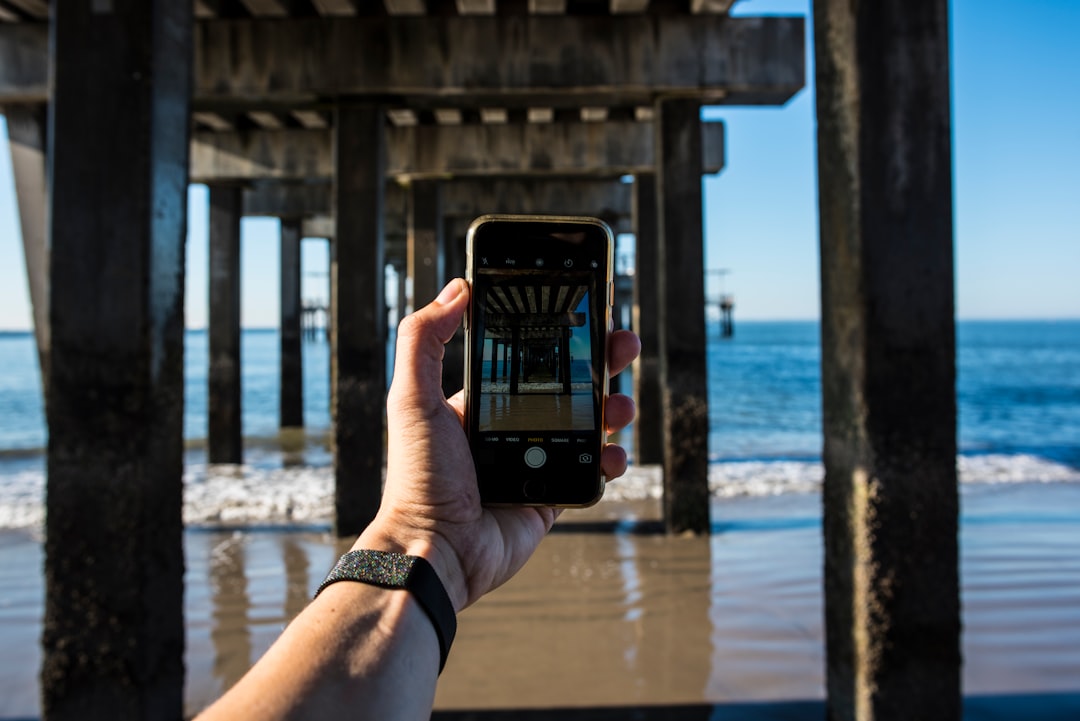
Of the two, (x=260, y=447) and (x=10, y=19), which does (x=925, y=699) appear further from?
(x=260, y=447)

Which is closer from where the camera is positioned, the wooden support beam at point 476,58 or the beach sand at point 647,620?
the beach sand at point 647,620

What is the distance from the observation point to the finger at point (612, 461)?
176 cm

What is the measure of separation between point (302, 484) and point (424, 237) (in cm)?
419

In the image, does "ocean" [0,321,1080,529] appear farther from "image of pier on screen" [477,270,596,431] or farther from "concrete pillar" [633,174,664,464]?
"image of pier on screen" [477,270,596,431]

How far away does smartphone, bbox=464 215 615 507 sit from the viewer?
1750 millimetres

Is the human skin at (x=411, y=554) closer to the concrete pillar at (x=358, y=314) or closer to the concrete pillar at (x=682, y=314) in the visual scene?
the concrete pillar at (x=358, y=314)

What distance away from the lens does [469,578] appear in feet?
5.18

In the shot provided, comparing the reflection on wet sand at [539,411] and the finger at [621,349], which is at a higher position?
the finger at [621,349]

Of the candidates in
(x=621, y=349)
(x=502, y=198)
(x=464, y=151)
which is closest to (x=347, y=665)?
(x=621, y=349)

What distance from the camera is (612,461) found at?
1766 millimetres

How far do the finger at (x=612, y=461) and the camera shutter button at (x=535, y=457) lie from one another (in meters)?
0.13

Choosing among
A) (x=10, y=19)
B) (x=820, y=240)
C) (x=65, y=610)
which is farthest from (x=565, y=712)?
(x=10, y=19)

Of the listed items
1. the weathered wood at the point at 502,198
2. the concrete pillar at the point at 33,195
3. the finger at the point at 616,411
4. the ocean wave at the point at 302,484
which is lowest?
the ocean wave at the point at 302,484

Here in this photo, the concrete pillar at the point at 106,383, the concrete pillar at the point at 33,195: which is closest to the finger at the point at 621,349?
the concrete pillar at the point at 106,383
